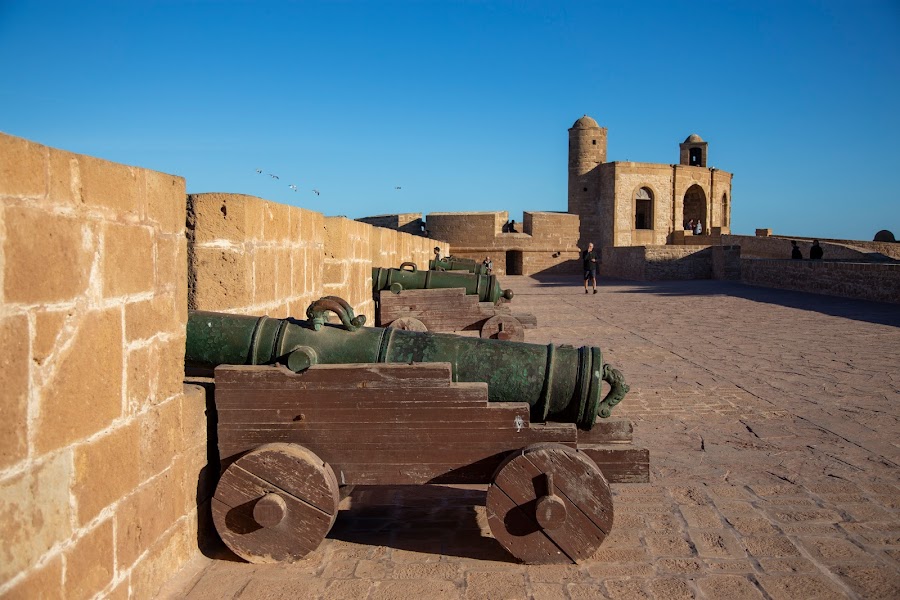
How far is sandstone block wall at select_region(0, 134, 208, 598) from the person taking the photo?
1805mm

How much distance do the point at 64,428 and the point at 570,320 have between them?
10.0 metres

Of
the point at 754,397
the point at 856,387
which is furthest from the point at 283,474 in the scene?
the point at 856,387

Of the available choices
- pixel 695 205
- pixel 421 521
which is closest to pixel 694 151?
pixel 695 205

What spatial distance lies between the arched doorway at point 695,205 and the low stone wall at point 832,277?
1939 centimetres

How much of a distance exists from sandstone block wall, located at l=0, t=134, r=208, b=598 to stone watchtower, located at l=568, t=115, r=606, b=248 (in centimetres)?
3580

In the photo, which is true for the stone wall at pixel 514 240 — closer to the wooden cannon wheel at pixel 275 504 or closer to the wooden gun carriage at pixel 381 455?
Result: the wooden gun carriage at pixel 381 455

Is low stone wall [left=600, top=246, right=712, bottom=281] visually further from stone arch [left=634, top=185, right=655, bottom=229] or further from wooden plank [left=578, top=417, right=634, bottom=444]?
wooden plank [left=578, top=417, right=634, bottom=444]

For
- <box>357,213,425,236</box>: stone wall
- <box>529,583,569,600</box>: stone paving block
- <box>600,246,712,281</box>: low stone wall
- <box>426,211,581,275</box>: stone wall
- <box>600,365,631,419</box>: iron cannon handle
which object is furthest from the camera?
<box>357,213,425,236</box>: stone wall

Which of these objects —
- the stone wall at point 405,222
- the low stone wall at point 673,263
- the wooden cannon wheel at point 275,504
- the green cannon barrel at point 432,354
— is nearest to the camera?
the wooden cannon wheel at point 275,504

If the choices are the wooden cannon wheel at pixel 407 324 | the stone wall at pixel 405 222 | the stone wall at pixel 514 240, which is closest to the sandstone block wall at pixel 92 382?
the wooden cannon wheel at pixel 407 324

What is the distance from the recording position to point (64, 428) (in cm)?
199

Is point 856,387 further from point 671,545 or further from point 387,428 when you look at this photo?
point 387,428

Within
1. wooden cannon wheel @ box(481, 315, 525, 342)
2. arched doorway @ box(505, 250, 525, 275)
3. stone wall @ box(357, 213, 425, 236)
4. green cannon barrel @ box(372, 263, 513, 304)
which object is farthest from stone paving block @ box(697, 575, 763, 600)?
stone wall @ box(357, 213, 425, 236)

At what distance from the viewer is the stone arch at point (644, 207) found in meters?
36.3
